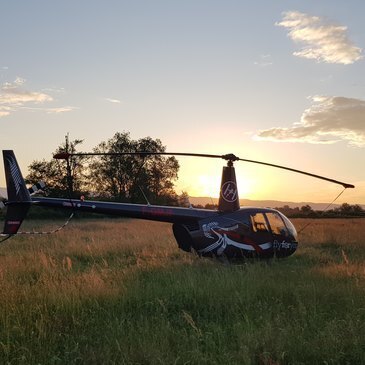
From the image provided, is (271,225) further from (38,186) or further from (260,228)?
(38,186)

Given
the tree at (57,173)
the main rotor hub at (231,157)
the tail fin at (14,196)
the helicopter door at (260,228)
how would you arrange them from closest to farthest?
1. the main rotor hub at (231,157)
2. the tail fin at (14,196)
3. the helicopter door at (260,228)
4. the tree at (57,173)

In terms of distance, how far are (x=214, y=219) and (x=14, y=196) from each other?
558cm

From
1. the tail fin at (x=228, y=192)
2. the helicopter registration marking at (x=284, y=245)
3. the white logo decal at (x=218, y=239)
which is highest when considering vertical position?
the tail fin at (x=228, y=192)

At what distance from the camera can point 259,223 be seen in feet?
37.5

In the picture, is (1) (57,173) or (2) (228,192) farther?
(1) (57,173)

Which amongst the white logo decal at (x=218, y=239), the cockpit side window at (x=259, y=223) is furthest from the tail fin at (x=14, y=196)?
the cockpit side window at (x=259, y=223)

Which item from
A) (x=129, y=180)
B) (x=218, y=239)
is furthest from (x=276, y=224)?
(x=129, y=180)

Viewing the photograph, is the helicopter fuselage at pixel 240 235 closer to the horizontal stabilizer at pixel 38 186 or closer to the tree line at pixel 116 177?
the horizontal stabilizer at pixel 38 186

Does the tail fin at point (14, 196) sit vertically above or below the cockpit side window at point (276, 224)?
above

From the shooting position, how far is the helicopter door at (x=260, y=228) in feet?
37.2

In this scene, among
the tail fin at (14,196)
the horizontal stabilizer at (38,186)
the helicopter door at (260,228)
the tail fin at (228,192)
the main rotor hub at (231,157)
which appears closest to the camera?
the main rotor hub at (231,157)

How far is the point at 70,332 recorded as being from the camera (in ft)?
17.9

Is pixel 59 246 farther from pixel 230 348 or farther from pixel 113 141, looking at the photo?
pixel 113 141

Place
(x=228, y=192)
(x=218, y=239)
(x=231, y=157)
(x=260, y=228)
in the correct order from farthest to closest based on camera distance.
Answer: (x=228, y=192) → (x=260, y=228) → (x=218, y=239) → (x=231, y=157)
